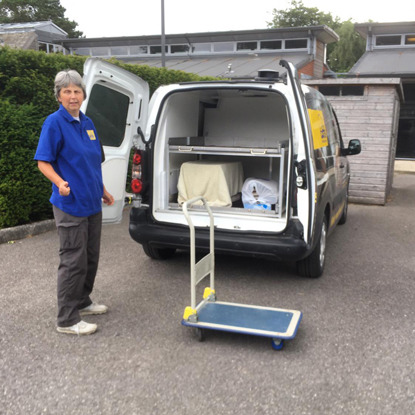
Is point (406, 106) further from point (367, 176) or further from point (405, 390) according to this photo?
point (405, 390)

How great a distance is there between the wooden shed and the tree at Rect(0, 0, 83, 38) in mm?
47773

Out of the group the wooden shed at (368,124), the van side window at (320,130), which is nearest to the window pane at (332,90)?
the wooden shed at (368,124)

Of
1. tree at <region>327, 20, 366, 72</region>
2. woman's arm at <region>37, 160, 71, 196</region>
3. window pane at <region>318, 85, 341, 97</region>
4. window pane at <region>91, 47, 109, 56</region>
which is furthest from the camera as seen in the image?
tree at <region>327, 20, 366, 72</region>

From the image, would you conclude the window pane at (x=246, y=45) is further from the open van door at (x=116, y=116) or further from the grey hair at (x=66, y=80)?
the grey hair at (x=66, y=80)

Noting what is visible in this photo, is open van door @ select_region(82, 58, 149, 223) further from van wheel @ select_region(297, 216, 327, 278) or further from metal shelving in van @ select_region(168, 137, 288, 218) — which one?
van wheel @ select_region(297, 216, 327, 278)

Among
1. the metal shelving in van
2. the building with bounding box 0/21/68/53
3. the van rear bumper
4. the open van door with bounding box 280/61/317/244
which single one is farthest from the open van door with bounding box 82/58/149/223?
the building with bounding box 0/21/68/53

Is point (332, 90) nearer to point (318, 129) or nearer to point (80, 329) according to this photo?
point (318, 129)

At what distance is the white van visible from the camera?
13.6 feet

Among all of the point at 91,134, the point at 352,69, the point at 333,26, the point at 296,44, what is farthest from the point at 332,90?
the point at 333,26

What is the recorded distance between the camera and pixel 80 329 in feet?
11.4

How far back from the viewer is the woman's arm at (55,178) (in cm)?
315

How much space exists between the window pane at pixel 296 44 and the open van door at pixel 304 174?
20612 mm

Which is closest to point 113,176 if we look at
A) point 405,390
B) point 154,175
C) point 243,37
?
point 154,175

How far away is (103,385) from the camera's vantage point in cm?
284
